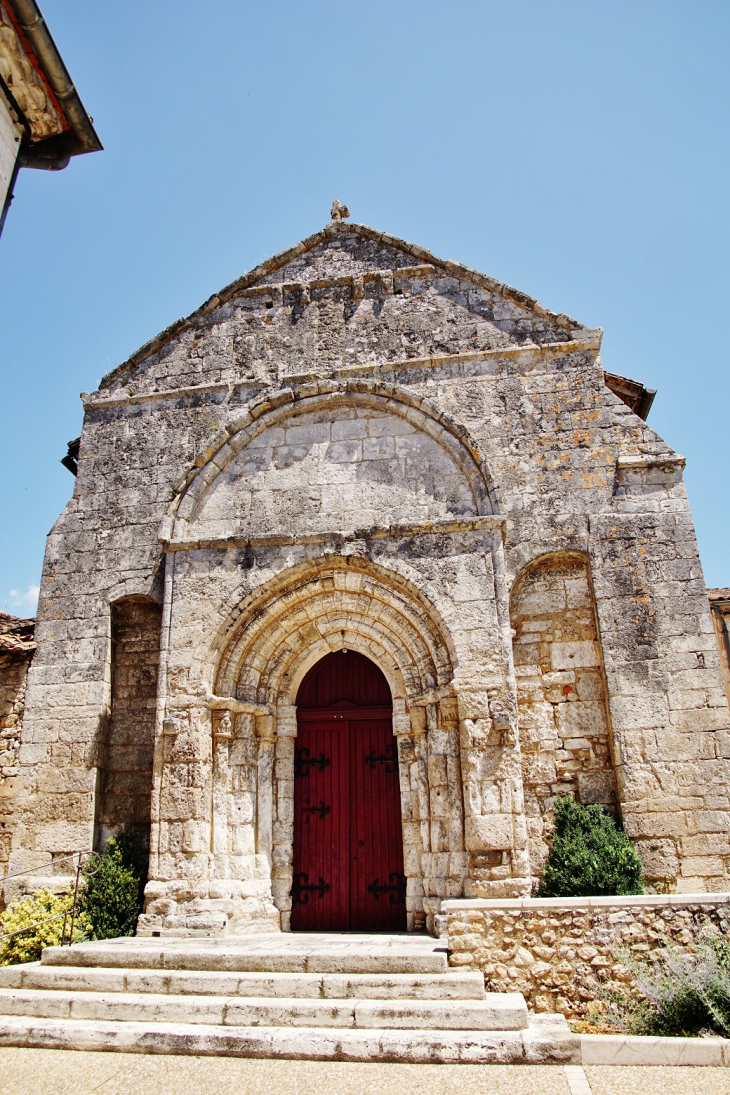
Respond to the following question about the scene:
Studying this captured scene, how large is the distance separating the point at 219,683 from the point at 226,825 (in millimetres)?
1300

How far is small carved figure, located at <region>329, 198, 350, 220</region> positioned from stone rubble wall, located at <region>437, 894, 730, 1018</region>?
7.68 metres

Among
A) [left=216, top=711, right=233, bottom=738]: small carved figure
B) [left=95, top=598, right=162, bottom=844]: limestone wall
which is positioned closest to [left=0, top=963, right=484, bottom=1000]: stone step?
[left=95, top=598, right=162, bottom=844]: limestone wall

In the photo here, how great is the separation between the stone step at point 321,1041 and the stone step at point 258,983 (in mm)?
389

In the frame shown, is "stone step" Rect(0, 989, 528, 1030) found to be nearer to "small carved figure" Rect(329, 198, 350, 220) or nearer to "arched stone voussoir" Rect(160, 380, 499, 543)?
"arched stone voussoir" Rect(160, 380, 499, 543)

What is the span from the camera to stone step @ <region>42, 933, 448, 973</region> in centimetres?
548

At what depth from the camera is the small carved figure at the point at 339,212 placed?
938cm

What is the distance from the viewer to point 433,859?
6.79 m

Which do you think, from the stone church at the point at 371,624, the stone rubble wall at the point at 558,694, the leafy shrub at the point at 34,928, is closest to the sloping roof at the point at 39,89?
the stone church at the point at 371,624

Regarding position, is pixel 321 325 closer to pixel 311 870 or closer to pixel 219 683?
pixel 219 683

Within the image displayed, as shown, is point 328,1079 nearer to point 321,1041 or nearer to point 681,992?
point 321,1041

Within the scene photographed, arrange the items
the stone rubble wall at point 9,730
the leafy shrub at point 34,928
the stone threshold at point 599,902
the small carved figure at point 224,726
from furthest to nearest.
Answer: the stone rubble wall at point 9,730, the small carved figure at point 224,726, the leafy shrub at point 34,928, the stone threshold at point 599,902

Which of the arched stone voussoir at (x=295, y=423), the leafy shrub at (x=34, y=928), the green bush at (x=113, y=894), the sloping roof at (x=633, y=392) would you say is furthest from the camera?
the sloping roof at (x=633, y=392)

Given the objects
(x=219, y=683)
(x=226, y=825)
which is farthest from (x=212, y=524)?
(x=226, y=825)

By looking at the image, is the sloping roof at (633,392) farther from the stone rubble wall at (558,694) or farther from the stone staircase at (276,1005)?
the stone staircase at (276,1005)
